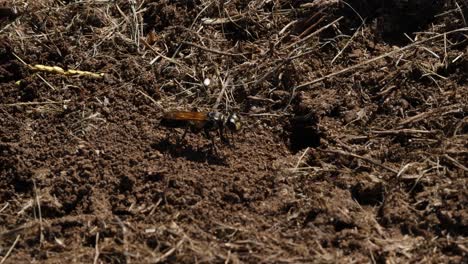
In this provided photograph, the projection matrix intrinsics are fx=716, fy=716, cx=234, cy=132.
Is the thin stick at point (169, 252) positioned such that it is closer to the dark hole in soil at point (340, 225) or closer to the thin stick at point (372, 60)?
the dark hole in soil at point (340, 225)

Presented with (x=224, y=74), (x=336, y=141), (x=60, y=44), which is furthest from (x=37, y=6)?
(x=336, y=141)

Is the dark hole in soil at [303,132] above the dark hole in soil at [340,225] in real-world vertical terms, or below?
above

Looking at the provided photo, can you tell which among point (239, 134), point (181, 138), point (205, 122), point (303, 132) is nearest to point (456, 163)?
point (303, 132)

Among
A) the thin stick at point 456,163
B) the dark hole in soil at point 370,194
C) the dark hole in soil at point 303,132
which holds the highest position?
the thin stick at point 456,163

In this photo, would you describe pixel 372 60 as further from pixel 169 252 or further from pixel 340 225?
pixel 169 252

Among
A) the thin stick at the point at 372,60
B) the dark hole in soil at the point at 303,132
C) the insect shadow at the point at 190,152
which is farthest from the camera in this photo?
the thin stick at the point at 372,60

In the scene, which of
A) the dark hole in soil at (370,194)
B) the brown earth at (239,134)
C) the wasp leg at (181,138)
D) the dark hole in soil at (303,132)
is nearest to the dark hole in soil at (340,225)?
the brown earth at (239,134)
